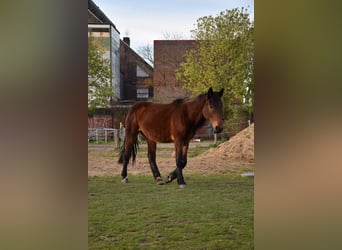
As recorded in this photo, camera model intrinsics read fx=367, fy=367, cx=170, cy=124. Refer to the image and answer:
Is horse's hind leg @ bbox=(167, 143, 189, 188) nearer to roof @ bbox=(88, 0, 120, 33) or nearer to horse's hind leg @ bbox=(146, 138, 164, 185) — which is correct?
horse's hind leg @ bbox=(146, 138, 164, 185)

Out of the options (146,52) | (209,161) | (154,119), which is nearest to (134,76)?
(146,52)

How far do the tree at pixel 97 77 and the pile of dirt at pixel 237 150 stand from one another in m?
0.79

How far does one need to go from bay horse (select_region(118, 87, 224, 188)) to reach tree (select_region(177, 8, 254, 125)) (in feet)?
0.26

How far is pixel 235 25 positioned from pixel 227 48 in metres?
0.16

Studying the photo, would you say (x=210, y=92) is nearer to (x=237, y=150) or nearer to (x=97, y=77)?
(x=237, y=150)

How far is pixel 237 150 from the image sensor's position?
2.48m

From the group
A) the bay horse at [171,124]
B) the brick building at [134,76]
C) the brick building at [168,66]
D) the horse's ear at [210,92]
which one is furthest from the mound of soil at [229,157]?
the brick building at [134,76]

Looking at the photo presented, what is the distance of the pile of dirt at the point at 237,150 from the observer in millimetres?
2445

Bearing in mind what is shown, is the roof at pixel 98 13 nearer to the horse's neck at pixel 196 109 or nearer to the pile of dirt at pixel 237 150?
the horse's neck at pixel 196 109

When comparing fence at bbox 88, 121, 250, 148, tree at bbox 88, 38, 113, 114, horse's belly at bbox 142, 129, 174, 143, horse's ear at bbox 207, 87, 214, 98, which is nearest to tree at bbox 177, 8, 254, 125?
horse's ear at bbox 207, 87, 214, 98

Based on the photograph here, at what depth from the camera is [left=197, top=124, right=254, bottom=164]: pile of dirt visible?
2.45m

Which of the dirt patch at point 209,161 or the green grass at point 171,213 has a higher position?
the dirt patch at point 209,161
